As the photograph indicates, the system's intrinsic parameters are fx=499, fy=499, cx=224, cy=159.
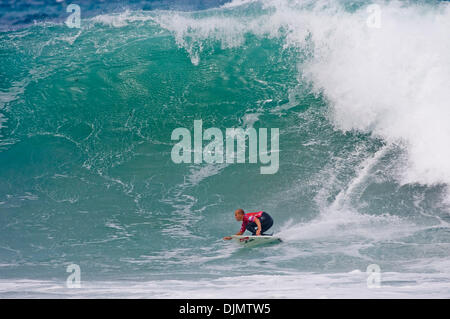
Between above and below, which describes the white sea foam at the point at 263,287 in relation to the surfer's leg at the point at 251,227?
below

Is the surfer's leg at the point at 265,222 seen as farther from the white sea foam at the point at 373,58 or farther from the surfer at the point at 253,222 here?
the white sea foam at the point at 373,58

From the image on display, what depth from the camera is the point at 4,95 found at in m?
13.7

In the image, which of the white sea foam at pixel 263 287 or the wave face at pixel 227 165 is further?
the wave face at pixel 227 165

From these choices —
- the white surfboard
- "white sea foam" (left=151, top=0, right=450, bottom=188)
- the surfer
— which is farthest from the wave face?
the surfer

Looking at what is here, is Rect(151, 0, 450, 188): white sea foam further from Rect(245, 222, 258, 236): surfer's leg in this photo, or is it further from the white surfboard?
Rect(245, 222, 258, 236): surfer's leg

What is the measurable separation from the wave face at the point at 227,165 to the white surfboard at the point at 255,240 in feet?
0.52

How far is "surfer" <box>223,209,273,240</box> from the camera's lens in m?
8.59

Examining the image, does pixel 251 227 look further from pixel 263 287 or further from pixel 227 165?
pixel 227 165

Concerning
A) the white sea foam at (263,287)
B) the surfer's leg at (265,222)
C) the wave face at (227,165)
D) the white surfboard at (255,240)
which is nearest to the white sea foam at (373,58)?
the wave face at (227,165)

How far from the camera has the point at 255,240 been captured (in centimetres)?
852

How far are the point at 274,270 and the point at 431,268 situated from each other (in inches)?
87.1

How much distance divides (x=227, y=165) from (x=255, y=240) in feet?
10.8

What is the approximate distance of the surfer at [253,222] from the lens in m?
8.59

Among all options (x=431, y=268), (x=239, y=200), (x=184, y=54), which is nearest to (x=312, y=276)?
(x=431, y=268)
